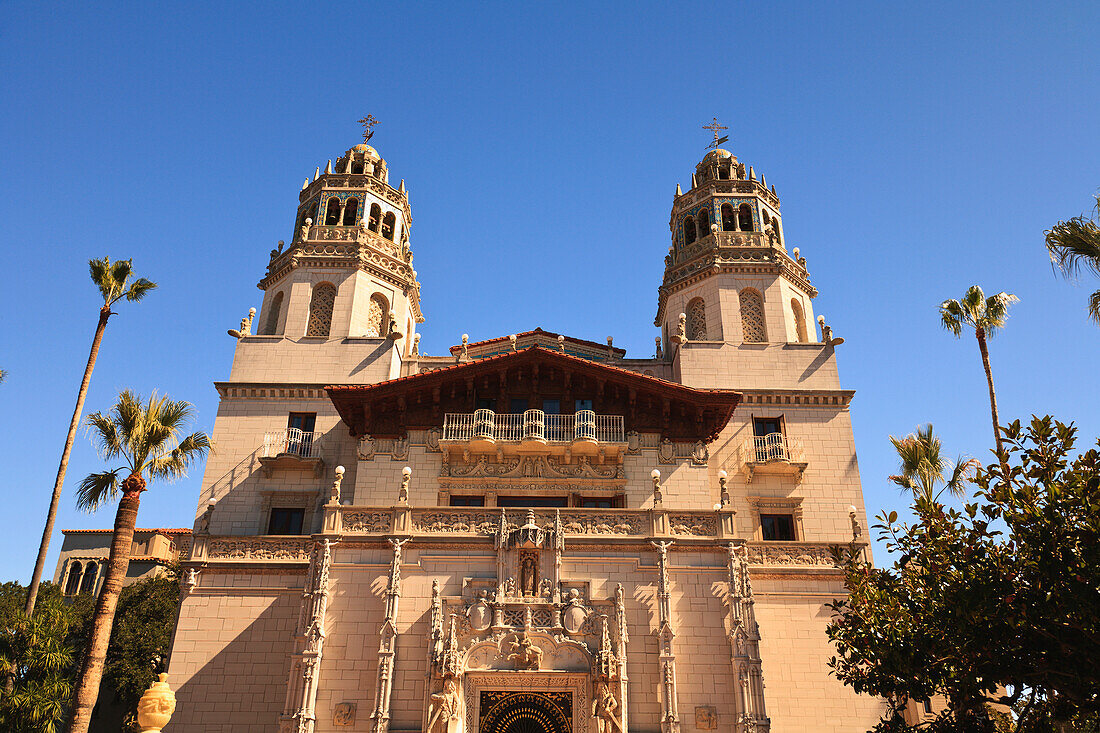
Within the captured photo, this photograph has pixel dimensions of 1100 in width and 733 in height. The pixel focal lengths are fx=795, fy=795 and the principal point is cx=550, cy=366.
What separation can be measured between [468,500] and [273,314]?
43.4ft

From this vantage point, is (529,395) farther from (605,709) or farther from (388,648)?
(605,709)

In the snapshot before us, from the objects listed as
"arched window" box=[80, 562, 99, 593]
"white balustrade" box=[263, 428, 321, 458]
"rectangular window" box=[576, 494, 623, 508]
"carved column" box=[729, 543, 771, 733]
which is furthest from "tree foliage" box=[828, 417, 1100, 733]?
"arched window" box=[80, 562, 99, 593]

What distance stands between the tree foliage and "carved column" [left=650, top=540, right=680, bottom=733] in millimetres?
6214

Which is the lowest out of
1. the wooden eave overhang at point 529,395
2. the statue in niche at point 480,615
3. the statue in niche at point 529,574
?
the statue in niche at point 480,615

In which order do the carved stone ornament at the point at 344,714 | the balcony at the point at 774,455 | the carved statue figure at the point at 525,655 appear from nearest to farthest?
the carved stone ornament at the point at 344,714 < the carved statue figure at the point at 525,655 < the balcony at the point at 774,455

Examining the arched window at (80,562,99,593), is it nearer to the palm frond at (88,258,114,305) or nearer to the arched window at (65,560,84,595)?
the arched window at (65,560,84,595)

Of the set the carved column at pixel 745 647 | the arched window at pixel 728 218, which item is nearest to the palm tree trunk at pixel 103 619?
the carved column at pixel 745 647

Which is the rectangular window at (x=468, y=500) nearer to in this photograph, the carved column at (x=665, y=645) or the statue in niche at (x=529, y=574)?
the statue in niche at (x=529, y=574)

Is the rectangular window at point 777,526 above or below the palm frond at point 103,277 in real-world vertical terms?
below

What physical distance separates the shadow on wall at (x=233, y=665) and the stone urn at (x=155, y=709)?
742 cm

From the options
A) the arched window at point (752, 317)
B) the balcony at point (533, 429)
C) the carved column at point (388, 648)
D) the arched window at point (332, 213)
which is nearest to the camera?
the carved column at point (388, 648)

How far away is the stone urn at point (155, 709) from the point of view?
16.0m

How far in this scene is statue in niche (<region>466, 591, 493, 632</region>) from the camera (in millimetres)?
21953

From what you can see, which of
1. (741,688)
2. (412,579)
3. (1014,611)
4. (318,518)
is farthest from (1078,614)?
(318,518)
